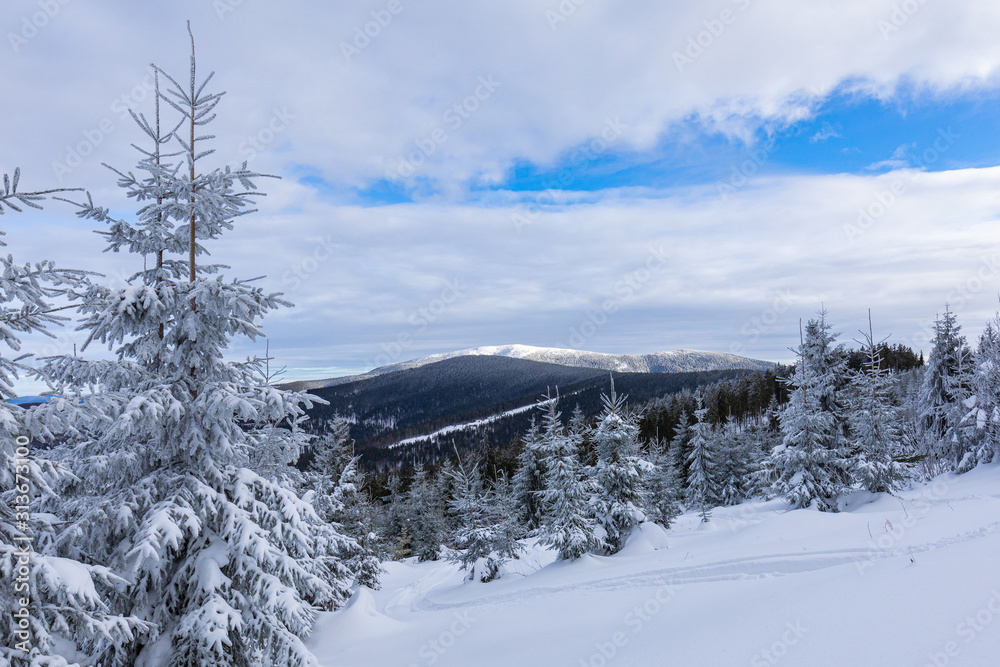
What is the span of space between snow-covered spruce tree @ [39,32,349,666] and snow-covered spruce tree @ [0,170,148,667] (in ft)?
3.71

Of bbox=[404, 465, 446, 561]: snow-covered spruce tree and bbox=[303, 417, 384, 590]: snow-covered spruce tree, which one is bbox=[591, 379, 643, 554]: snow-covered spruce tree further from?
bbox=[404, 465, 446, 561]: snow-covered spruce tree

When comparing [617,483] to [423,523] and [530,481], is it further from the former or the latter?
[423,523]

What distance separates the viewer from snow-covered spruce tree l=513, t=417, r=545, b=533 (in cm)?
2673

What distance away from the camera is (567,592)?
1313cm

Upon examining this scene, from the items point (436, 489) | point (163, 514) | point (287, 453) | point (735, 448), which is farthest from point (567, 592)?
point (436, 489)

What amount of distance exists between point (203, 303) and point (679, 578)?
37.1ft

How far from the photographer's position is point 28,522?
5.22m

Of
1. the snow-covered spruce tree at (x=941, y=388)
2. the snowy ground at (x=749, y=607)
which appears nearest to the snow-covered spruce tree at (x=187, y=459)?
the snowy ground at (x=749, y=607)

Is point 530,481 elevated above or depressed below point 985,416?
below

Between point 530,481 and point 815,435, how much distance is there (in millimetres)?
14771

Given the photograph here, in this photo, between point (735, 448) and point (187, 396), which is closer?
point (187, 396)

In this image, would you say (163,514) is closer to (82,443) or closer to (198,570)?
(198,570)

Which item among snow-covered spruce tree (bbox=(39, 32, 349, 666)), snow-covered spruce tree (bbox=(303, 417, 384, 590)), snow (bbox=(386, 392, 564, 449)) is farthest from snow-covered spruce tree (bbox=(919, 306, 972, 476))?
snow (bbox=(386, 392, 564, 449))

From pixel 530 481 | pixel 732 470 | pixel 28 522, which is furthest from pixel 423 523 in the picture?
pixel 28 522
